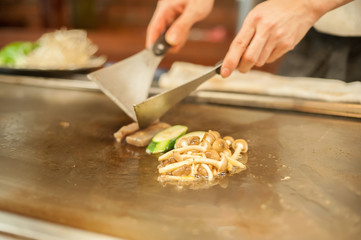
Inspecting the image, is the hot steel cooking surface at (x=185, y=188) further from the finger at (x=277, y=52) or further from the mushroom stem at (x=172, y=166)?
the finger at (x=277, y=52)

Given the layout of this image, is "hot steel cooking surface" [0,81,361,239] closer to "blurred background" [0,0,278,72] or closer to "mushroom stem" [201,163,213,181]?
"mushroom stem" [201,163,213,181]

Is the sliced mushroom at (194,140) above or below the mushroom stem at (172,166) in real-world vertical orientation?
above

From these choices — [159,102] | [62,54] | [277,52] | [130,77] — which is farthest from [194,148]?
[62,54]

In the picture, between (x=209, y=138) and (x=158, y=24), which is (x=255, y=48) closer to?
(x=209, y=138)

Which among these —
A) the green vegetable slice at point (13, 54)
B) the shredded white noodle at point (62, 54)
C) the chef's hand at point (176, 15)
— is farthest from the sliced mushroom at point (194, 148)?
the green vegetable slice at point (13, 54)

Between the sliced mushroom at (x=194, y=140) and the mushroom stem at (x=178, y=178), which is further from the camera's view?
the sliced mushroom at (x=194, y=140)

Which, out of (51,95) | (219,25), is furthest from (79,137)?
(219,25)

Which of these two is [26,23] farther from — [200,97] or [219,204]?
[219,204]
